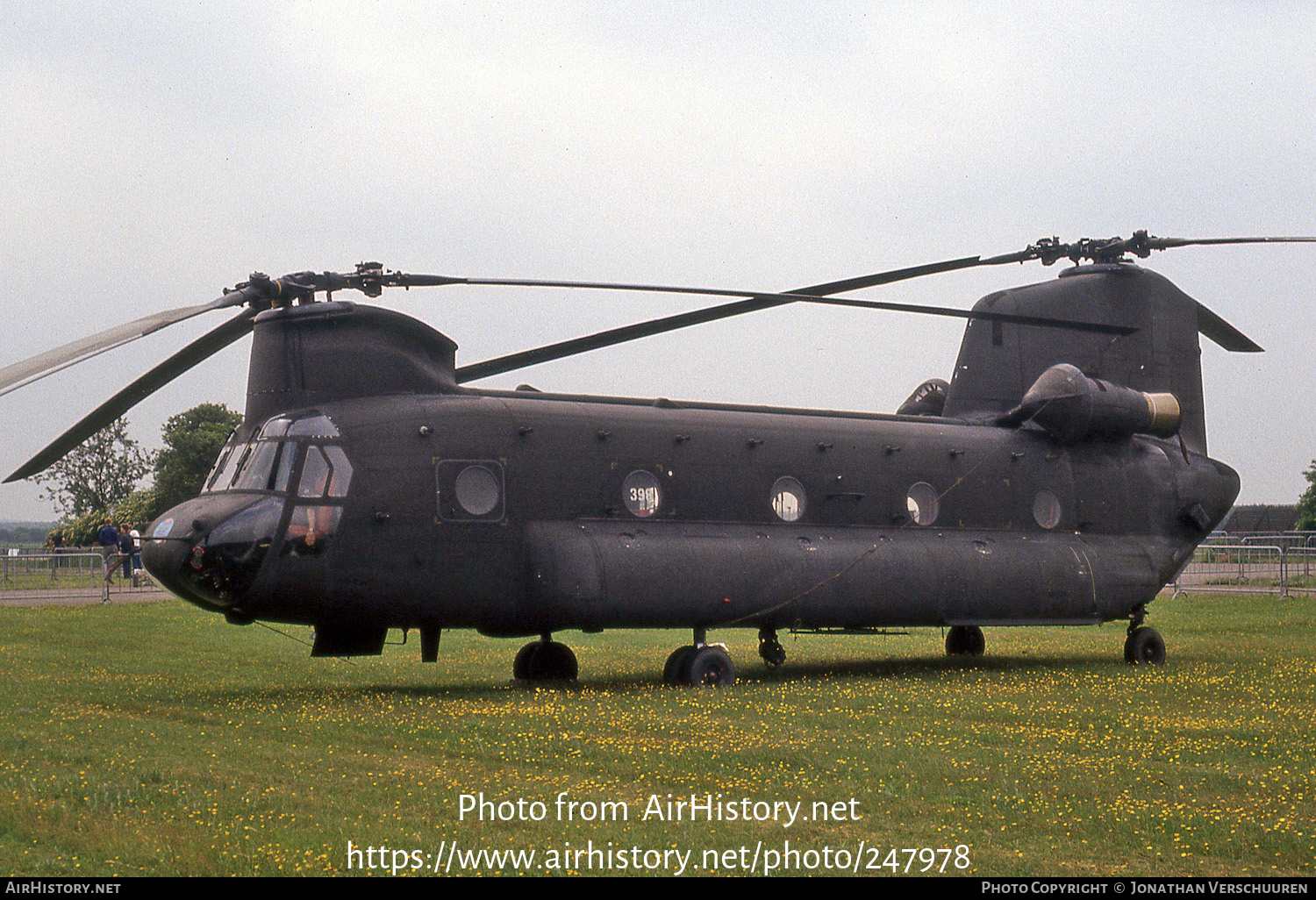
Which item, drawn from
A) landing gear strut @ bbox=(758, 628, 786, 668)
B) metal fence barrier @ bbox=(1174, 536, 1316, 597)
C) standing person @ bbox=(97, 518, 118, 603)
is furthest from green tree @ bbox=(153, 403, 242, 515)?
landing gear strut @ bbox=(758, 628, 786, 668)

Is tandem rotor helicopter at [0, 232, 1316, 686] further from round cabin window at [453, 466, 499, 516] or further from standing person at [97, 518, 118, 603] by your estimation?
standing person at [97, 518, 118, 603]

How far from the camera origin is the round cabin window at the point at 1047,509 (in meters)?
21.7

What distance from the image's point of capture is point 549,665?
1877 cm

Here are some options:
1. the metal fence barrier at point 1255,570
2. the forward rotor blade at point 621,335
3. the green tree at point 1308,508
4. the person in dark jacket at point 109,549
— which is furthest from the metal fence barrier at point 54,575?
the green tree at point 1308,508

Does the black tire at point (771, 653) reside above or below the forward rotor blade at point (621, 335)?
below

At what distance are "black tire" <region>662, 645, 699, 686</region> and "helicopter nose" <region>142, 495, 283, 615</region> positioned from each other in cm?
545

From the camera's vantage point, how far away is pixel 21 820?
8844mm

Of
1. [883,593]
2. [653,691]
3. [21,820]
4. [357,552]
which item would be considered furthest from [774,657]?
[21,820]

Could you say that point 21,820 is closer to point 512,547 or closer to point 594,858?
point 594,858

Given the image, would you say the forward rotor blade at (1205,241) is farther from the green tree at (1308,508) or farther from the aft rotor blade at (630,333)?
the green tree at (1308,508)

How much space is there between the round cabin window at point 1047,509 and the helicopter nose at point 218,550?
12033 mm

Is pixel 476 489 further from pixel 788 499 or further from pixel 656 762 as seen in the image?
pixel 656 762

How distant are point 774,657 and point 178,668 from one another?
29.2 feet

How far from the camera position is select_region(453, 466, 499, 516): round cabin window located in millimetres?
16828
